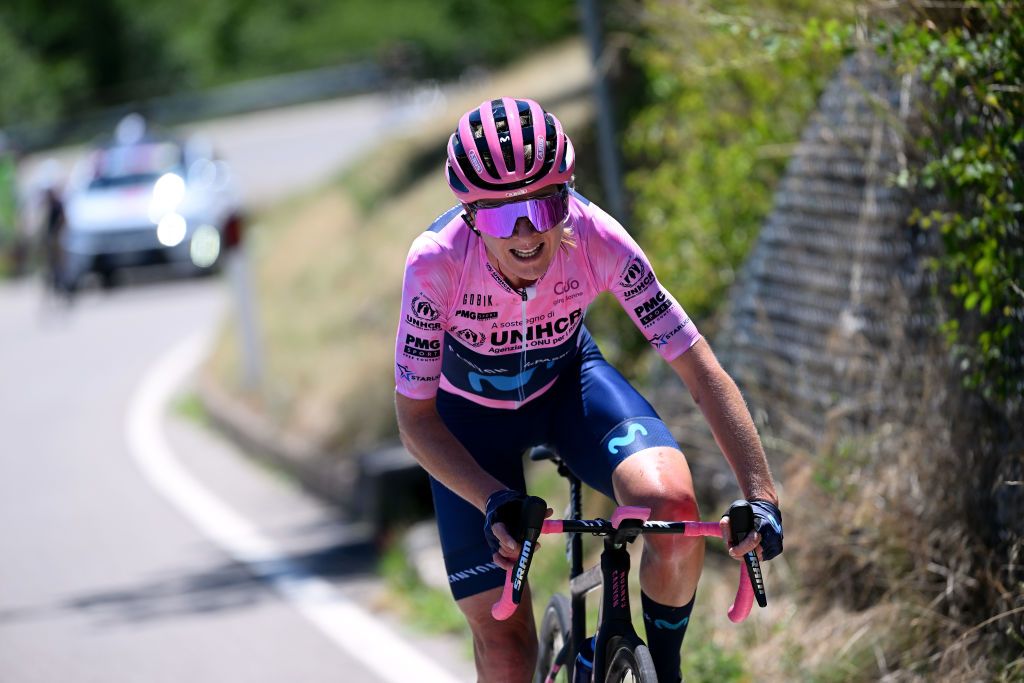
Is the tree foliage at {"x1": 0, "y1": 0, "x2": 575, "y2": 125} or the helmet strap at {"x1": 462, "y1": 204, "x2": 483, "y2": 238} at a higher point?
the helmet strap at {"x1": 462, "y1": 204, "x2": 483, "y2": 238}

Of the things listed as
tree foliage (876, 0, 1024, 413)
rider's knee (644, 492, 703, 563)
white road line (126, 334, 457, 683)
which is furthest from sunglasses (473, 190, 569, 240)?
white road line (126, 334, 457, 683)

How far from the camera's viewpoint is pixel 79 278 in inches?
896

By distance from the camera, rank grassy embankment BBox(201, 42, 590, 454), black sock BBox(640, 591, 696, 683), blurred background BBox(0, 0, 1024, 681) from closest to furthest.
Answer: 1. black sock BBox(640, 591, 696, 683)
2. blurred background BBox(0, 0, 1024, 681)
3. grassy embankment BBox(201, 42, 590, 454)

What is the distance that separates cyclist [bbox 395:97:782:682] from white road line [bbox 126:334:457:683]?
96.1 inches

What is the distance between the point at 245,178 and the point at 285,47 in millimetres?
24943

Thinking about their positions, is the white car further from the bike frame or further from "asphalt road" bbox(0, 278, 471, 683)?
the bike frame

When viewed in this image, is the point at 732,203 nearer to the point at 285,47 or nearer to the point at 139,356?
the point at 139,356

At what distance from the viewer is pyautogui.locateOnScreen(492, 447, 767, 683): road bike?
3.72 metres

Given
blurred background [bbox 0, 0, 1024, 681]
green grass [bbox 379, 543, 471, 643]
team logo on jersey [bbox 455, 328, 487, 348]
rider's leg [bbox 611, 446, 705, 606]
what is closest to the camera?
rider's leg [bbox 611, 446, 705, 606]

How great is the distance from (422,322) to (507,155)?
56 centimetres

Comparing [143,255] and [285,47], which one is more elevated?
[143,255]

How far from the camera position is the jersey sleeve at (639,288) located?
4195mm

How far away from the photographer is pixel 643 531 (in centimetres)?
386

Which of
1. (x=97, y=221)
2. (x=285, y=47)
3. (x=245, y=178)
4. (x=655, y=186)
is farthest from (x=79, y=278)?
(x=285, y=47)
